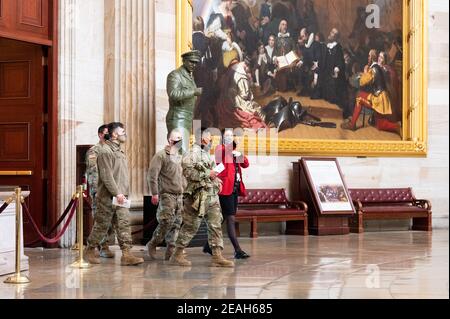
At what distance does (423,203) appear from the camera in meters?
16.1

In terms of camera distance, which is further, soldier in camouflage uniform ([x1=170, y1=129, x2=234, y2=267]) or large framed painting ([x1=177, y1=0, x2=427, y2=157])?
large framed painting ([x1=177, y1=0, x2=427, y2=157])

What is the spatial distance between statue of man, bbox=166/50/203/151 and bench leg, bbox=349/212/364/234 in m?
4.24

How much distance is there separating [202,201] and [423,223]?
26.6ft

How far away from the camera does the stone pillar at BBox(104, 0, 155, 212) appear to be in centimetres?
1293

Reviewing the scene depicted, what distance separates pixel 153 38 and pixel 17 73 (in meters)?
2.31

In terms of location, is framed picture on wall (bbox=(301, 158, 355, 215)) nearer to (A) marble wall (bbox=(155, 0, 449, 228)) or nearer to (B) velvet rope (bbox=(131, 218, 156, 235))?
(A) marble wall (bbox=(155, 0, 449, 228))

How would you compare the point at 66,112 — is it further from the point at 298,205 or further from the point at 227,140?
the point at 298,205

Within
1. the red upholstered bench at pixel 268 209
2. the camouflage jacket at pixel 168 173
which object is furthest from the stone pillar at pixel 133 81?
the camouflage jacket at pixel 168 173

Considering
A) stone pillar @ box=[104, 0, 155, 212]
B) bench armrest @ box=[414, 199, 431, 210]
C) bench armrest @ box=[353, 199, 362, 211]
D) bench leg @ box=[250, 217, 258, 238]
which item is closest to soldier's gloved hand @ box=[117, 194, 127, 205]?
stone pillar @ box=[104, 0, 155, 212]

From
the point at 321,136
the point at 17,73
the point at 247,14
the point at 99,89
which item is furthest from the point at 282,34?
the point at 17,73

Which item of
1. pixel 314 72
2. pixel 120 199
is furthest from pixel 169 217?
pixel 314 72

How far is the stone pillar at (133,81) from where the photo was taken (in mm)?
12930

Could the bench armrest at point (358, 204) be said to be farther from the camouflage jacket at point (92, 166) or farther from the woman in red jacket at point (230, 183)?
the camouflage jacket at point (92, 166)

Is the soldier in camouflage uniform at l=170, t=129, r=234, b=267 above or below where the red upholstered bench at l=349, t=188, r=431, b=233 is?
above
